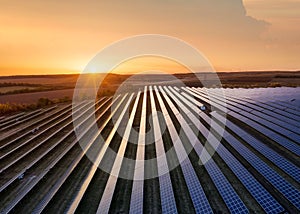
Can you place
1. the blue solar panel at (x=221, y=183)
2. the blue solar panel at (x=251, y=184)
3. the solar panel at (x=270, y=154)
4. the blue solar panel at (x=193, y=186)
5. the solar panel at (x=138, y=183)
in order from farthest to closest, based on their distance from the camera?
the solar panel at (x=270, y=154) < the solar panel at (x=138, y=183) < the blue solar panel at (x=193, y=186) < the blue solar panel at (x=221, y=183) < the blue solar panel at (x=251, y=184)

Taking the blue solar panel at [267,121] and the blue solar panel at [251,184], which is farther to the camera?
the blue solar panel at [267,121]

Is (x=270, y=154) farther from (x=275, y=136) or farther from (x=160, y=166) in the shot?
(x=160, y=166)

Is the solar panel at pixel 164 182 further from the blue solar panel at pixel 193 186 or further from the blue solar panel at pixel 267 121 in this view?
the blue solar panel at pixel 267 121

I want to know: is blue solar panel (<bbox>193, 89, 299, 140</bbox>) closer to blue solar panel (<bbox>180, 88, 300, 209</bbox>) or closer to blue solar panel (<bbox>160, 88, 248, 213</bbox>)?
blue solar panel (<bbox>180, 88, 300, 209</bbox>)

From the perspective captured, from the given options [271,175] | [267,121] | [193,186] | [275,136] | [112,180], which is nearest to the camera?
[193,186]

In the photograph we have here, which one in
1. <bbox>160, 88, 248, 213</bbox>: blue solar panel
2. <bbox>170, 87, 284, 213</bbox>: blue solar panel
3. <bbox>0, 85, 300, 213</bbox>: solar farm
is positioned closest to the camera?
<bbox>170, 87, 284, 213</bbox>: blue solar panel

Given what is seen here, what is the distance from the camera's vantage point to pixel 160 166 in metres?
12.7

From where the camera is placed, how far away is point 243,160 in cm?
1280

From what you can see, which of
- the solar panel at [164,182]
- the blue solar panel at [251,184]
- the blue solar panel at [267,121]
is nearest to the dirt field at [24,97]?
the solar panel at [164,182]

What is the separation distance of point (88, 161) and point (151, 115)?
11.7 m

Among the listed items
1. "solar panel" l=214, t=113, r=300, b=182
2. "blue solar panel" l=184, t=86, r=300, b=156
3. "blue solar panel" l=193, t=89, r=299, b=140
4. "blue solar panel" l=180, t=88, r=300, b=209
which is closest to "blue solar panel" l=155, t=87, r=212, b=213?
"blue solar panel" l=180, t=88, r=300, b=209

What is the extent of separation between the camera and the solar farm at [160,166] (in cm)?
958

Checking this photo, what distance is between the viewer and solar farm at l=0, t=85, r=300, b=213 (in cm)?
958

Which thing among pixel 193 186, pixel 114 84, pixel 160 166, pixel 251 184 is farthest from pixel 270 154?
pixel 114 84
